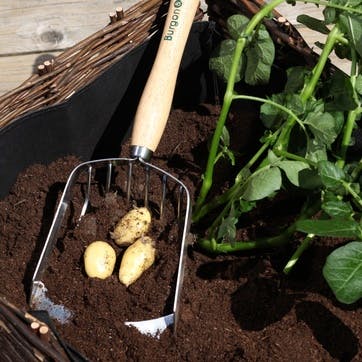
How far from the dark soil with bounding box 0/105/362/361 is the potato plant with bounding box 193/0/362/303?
0.04 metres

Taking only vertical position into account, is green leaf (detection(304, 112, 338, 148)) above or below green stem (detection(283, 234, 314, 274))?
above

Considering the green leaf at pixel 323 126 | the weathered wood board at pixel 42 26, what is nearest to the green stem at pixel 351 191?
the green leaf at pixel 323 126

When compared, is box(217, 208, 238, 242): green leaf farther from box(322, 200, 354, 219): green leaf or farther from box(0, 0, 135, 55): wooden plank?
box(0, 0, 135, 55): wooden plank

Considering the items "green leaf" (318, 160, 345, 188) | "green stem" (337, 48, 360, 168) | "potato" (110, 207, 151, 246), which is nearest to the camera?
"green leaf" (318, 160, 345, 188)

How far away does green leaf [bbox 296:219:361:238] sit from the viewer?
3.01 feet

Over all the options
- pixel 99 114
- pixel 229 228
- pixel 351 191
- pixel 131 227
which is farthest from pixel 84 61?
pixel 351 191

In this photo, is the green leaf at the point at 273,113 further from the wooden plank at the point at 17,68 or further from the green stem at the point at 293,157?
the wooden plank at the point at 17,68

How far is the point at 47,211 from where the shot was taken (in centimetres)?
132

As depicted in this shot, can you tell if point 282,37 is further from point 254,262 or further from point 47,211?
point 47,211

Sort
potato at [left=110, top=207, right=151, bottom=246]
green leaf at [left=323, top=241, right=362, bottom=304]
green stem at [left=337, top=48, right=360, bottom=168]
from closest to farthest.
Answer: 1. green leaf at [left=323, top=241, right=362, bottom=304]
2. green stem at [left=337, top=48, right=360, bottom=168]
3. potato at [left=110, top=207, right=151, bottom=246]

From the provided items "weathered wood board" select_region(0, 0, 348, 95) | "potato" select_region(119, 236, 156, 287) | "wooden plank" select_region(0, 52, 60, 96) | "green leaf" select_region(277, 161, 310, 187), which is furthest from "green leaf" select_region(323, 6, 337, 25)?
"wooden plank" select_region(0, 52, 60, 96)

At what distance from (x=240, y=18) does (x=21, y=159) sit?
1.45ft

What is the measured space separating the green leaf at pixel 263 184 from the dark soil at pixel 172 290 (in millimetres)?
178

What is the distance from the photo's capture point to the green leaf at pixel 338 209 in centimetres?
98
